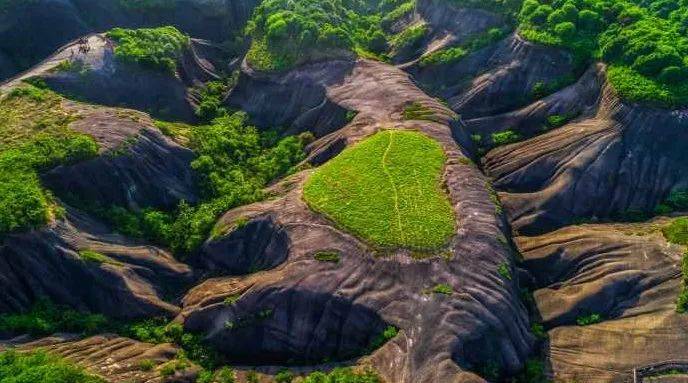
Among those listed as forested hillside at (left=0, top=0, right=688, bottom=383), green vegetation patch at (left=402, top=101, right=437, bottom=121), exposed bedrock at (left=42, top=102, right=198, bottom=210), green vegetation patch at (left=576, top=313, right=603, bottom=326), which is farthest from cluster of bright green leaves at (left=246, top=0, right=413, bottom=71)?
green vegetation patch at (left=576, top=313, right=603, bottom=326)

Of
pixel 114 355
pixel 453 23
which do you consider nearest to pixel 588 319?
pixel 114 355

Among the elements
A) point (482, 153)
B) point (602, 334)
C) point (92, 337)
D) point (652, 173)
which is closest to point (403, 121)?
point (482, 153)

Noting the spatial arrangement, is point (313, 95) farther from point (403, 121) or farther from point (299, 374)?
point (299, 374)

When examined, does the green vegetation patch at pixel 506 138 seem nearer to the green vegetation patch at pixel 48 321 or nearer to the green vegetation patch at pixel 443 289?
the green vegetation patch at pixel 443 289

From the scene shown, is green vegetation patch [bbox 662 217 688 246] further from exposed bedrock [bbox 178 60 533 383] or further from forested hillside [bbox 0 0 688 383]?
exposed bedrock [bbox 178 60 533 383]

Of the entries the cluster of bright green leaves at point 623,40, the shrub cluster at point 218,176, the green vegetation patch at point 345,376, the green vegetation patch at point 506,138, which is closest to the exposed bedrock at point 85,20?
the shrub cluster at point 218,176

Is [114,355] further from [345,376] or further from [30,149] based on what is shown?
[30,149]
